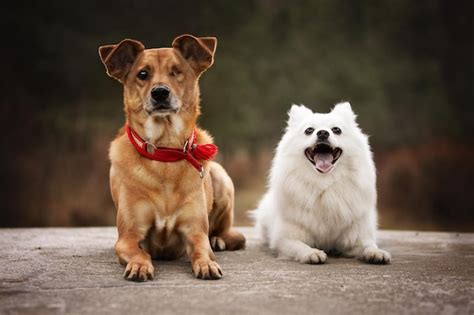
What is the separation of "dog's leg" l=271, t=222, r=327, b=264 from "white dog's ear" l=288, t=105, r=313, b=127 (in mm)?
887

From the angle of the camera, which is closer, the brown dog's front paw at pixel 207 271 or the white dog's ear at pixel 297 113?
the brown dog's front paw at pixel 207 271

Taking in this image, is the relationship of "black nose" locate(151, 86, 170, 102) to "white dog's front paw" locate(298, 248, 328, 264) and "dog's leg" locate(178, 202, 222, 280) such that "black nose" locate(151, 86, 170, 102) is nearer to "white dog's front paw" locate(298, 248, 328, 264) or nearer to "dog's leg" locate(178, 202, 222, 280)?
"dog's leg" locate(178, 202, 222, 280)

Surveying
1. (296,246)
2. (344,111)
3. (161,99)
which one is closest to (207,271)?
(296,246)

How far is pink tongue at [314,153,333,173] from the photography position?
14.0ft

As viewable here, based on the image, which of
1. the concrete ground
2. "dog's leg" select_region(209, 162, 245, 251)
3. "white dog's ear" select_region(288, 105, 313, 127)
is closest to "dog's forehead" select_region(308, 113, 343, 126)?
"white dog's ear" select_region(288, 105, 313, 127)

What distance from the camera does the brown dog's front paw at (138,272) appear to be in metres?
3.21

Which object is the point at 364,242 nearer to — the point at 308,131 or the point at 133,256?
the point at 308,131

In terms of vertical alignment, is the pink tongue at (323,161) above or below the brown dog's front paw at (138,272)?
above

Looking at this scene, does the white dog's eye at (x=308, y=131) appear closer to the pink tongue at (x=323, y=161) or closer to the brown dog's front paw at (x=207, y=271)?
the pink tongue at (x=323, y=161)

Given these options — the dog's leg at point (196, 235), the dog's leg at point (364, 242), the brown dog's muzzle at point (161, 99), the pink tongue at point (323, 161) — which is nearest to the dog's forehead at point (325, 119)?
the pink tongue at point (323, 161)

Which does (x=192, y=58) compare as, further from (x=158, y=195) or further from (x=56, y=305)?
(x=56, y=305)

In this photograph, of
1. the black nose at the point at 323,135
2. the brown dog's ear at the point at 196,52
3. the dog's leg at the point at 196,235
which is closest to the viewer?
the dog's leg at the point at 196,235

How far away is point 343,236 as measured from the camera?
4.35 m

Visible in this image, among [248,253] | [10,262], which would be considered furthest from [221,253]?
[10,262]
